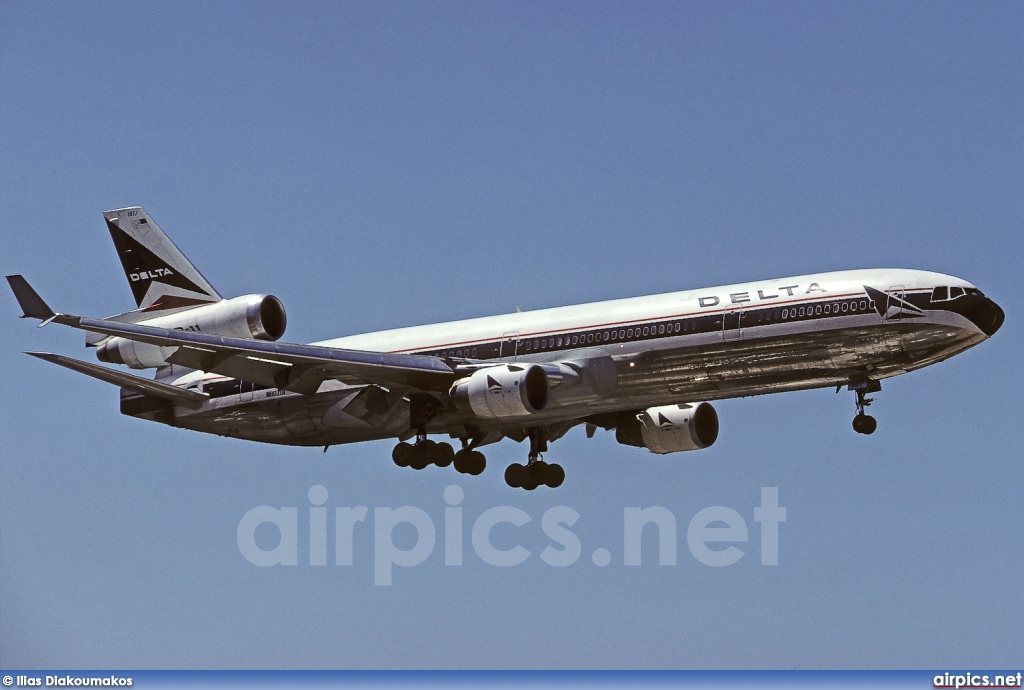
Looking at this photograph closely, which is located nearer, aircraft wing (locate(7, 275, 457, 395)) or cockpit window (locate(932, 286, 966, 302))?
cockpit window (locate(932, 286, 966, 302))

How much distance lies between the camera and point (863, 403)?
55.8 m

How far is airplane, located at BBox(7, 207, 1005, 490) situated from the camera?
180 ft


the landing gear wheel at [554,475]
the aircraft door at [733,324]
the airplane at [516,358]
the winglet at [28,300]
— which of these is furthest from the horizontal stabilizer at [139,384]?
the aircraft door at [733,324]

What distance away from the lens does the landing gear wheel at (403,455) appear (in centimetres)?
6072

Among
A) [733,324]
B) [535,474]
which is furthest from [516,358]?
[733,324]

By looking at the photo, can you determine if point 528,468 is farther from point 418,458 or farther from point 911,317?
point 911,317

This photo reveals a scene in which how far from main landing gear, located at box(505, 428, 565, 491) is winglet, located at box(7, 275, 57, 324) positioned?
18.7 meters

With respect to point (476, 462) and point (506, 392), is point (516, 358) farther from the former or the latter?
point (476, 462)

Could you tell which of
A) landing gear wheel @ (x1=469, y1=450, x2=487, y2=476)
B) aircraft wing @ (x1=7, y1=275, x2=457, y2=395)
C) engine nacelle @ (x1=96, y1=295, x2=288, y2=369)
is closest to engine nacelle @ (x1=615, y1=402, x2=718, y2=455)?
landing gear wheel @ (x1=469, y1=450, x2=487, y2=476)

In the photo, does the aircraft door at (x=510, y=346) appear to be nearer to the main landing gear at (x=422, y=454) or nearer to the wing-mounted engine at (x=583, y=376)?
the wing-mounted engine at (x=583, y=376)

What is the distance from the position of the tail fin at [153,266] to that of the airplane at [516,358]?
0.07m

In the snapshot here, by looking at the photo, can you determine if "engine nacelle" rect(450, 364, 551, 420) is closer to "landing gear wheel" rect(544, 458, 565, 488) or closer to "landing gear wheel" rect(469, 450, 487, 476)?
"landing gear wheel" rect(469, 450, 487, 476)

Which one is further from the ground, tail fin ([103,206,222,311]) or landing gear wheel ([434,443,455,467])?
tail fin ([103,206,222,311])

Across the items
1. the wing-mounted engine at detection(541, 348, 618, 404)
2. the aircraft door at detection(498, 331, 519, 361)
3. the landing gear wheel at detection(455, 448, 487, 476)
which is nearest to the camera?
the wing-mounted engine at detection(541, 348, 618, 404)
